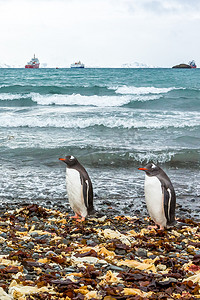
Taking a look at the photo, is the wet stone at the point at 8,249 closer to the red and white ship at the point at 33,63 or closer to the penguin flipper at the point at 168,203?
the penguin flipper at the point at 168,203

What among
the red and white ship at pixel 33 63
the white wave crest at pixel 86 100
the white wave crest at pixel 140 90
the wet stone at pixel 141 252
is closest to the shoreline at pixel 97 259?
the wet stone at pixel 141 252

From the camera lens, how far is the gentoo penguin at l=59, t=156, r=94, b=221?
6137 mm

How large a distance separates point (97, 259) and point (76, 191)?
83.6 inches

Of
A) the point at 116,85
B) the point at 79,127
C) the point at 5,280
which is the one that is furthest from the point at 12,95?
the point at 5,280

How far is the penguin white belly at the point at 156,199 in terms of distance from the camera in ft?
18.9

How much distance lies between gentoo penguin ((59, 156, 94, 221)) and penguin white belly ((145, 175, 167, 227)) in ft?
2.86

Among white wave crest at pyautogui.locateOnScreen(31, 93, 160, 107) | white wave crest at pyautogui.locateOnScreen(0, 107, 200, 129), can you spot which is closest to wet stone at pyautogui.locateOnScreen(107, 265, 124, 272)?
white wave crest at pyautogui.locateOnScreen(0, 107, 200, 129)

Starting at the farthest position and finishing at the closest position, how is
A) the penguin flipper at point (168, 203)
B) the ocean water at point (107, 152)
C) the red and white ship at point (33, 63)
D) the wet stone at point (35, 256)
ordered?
the red and white ship at point (33, 63), the ocean water at point (107, 152), the penguin flipper at point (168, 203), the wet stone at point (35, 256)

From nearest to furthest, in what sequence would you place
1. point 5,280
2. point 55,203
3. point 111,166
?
point 5,280 → point 55,203 → point 111,166

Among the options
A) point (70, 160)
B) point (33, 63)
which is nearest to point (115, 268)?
point (70, 160)

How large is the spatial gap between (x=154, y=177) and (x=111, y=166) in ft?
15.9

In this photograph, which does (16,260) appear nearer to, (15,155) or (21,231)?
(21,231)

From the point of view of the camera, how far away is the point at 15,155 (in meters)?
11.4

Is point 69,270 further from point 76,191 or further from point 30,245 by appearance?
point 76,191
